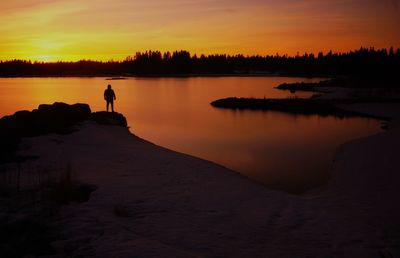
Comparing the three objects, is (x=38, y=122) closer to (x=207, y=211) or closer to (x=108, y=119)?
(x=108, y=119)

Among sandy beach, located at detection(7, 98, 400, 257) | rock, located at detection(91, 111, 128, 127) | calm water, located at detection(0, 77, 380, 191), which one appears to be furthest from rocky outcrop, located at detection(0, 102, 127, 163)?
calm water, located at detection(0, 77, 380, 191)

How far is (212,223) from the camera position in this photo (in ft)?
28.6

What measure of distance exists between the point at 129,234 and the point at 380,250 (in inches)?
209

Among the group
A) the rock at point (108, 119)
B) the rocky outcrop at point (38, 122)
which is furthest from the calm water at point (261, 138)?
the rocky outcrop at point (38, 122)

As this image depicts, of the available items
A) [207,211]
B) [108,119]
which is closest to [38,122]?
[108,119]

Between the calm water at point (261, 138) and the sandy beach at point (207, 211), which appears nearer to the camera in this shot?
the sandy beach at point (207, 211)

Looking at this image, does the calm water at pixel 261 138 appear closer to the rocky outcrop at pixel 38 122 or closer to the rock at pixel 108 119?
the rock at pixel 108 119

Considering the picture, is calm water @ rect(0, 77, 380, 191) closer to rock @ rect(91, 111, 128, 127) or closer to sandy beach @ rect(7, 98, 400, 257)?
sandy beach @ rect(7, 98, 400, 257)

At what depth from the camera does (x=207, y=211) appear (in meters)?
9.52

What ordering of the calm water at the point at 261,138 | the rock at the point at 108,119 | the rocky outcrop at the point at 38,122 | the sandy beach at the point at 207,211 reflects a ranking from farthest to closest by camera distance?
the rock at the point at 108,119, the calm water at the point at 261,138, the rocky outcrop at the point at 38,122, the sandy beach at the point at 207,211

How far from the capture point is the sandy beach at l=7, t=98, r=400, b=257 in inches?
288

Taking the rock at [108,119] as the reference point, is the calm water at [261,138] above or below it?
below

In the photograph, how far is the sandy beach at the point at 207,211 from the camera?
24.0ft

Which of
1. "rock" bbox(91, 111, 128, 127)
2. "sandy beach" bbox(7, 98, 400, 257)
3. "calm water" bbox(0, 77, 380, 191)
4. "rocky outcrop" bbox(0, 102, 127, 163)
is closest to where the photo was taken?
"sandy beach" bbox(7, 98, 400, 257)
